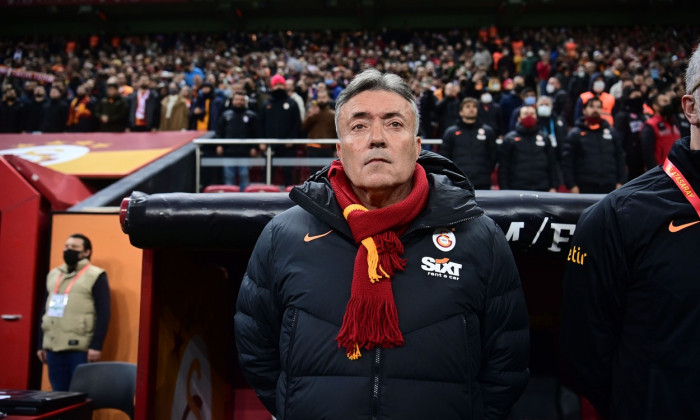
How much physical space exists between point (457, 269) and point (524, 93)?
9.25 metres

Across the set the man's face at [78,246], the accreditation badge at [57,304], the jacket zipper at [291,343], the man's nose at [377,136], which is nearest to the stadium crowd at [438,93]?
the man's face at [78,246]

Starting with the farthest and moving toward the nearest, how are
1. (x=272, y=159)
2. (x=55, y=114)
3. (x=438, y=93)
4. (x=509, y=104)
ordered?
(x=55, y=114)
(x=438, y=93)
(x=509, y=104)
(x=272, y=159)

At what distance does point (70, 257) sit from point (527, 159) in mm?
5139

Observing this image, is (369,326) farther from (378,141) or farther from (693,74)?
(693,74)

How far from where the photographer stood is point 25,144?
9008mm

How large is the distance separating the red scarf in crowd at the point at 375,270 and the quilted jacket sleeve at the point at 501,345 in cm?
30

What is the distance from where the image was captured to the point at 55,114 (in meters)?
10.9

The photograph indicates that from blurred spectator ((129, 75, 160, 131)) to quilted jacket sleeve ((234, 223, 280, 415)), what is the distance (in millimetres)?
9360

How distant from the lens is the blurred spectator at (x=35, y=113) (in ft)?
36.0

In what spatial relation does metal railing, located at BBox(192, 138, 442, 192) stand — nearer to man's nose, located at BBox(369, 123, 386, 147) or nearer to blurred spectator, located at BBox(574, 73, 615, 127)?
blurred spectator, located at BBox(574, 73, 615, 127)

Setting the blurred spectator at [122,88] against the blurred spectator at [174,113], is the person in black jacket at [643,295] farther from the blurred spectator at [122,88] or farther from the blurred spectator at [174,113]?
the blurred spectator at [122,88]

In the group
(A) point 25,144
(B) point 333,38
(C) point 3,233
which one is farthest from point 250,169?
(B) point 333,38

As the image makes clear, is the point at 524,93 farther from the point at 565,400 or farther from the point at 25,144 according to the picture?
the point at 25,144

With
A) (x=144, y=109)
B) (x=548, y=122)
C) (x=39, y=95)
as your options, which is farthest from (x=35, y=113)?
(x=548, y=122)
